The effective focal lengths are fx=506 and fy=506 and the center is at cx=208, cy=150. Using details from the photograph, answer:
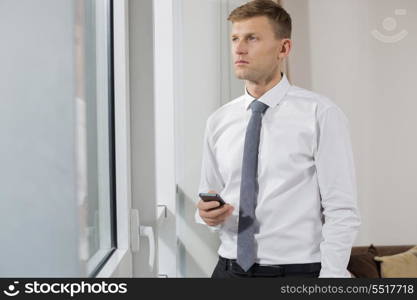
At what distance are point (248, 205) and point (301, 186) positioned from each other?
121 millimetres

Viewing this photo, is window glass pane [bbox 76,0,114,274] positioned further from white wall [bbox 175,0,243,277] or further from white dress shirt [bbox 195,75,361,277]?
white wall [bbox 175,0,243,277]

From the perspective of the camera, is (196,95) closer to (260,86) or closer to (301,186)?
(260,86)

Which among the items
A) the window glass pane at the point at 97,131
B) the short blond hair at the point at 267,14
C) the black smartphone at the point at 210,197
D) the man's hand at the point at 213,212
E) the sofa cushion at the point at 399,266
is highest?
the short blond hair at the point at 267,14

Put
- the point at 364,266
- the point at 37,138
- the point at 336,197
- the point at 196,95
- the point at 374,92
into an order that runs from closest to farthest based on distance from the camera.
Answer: the point at 37,138, the point at 336,197, the point at 196,95, the point at 364,266, the point at 374,92

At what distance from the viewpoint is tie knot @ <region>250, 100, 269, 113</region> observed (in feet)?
3.87

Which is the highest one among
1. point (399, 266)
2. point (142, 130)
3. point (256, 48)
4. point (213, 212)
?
point (256, 48)

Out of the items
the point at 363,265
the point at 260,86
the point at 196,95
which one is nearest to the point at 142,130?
the point at 260,86

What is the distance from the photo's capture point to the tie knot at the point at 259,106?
1.18 metres

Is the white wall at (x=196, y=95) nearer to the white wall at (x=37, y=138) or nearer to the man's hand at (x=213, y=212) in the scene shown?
the man's hand at (x=213, y=212)

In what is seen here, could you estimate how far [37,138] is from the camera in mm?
443

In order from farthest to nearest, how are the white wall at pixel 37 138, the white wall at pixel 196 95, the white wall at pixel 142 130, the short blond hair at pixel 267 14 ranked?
the white wall at pixel 196 95 → the short blond hair at pixel 267 14 → the white wall at pixel 142 130 → the white wall at pixel 37 138

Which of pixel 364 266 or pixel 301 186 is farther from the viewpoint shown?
pixel 364 266

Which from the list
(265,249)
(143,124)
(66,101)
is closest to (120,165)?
(143,124)

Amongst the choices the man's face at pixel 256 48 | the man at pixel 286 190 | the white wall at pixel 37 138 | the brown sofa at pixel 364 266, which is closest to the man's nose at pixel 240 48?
the man's face at pixel 256 48
